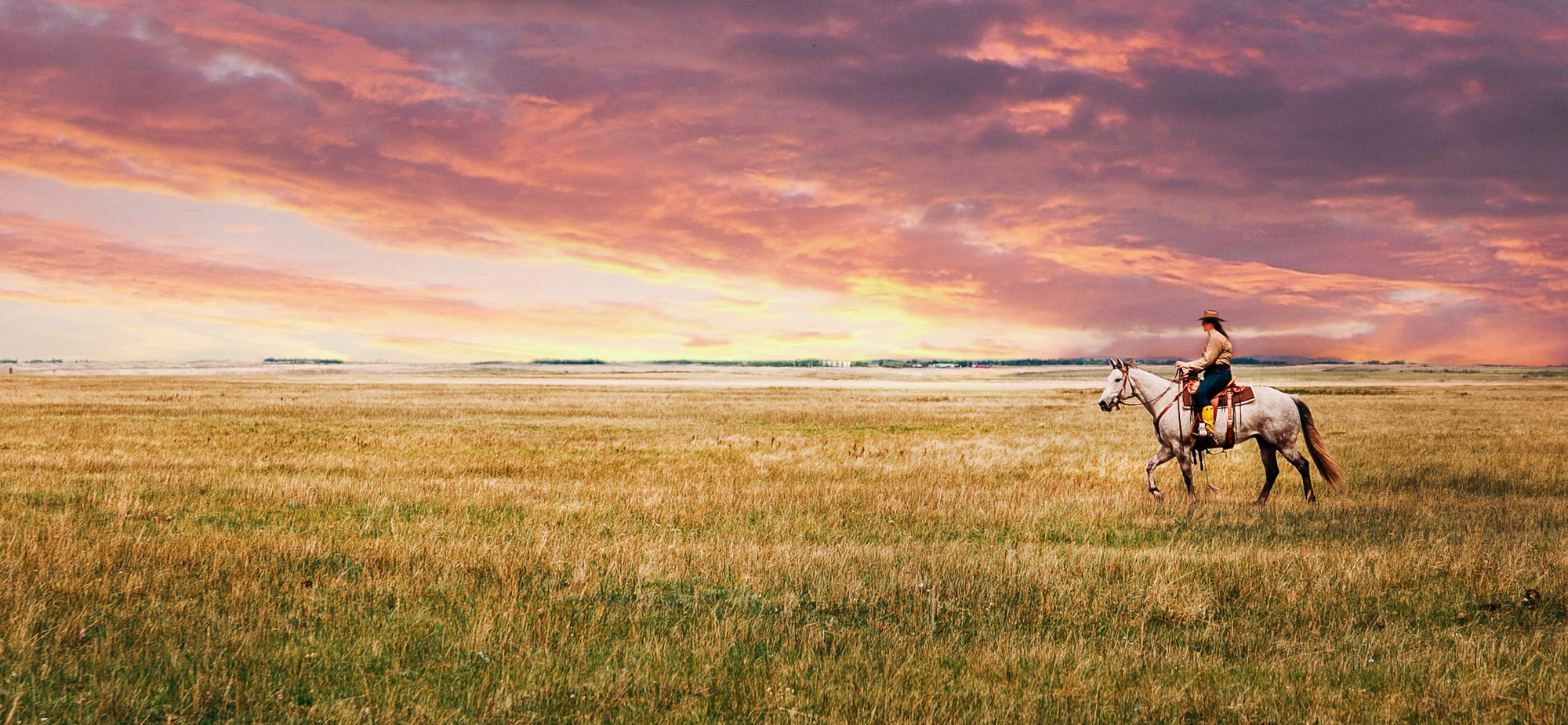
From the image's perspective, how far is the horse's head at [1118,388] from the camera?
18141 millimetres

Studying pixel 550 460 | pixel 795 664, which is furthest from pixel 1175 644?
pixel 550 460

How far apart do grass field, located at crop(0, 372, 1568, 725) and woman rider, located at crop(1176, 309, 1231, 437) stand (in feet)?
5.74

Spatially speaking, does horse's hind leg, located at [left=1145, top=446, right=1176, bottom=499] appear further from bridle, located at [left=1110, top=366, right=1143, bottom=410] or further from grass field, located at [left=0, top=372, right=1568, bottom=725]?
bridle, located at [left=1110, top=366, right=1143, bottom=410]

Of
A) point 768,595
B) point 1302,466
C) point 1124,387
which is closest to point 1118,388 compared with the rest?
point 1124,387

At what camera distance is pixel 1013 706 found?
6152mm

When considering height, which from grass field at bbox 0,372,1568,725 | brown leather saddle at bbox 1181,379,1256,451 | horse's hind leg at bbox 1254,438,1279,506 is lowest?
grass field at bbox 0,372,1568,725

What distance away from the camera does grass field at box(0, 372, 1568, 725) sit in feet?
20.7

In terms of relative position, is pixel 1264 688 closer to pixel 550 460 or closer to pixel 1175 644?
pixel 1175 644

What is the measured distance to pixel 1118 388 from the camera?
60.2ft

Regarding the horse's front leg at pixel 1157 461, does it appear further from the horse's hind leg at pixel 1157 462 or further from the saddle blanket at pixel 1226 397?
the saddle blanket at pixel 1226 397

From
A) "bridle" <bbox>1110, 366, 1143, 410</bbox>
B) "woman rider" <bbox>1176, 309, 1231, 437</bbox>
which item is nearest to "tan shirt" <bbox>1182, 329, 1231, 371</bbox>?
"woman rider" <bbox>1176, 309, 1231, 437</bbox>

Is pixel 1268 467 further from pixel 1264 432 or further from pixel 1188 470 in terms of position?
→ pixel 1188 470

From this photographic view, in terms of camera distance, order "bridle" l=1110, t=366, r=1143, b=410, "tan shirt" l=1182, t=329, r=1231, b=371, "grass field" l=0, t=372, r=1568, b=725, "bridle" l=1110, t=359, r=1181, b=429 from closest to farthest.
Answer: "grass field" l=0, t=372, r=1568, b=725
"tan shirt" l=1182, t=329, r=1231, b=371
"bridle" l=1110, t=359, r=1181, b=429
"bridle" l=1110, t=366, r=1143, b=410

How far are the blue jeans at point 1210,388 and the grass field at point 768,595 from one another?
1974 mm
